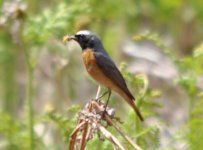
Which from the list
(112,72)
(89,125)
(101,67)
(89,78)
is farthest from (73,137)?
(89,78)

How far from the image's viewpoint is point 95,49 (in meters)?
4.93

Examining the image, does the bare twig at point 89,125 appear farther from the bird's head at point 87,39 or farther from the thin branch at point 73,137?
the bird's head at point 87,39

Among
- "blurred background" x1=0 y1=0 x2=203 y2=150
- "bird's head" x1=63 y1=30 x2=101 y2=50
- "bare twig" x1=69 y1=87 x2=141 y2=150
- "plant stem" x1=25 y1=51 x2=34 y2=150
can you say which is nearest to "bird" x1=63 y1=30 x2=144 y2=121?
"bird's head" x1=63 y1=30 x2=101 y2=50

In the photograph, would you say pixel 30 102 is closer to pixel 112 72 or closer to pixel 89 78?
pixel 89 78

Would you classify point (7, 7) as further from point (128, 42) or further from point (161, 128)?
point (128, 42)

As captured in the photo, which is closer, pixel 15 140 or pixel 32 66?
pixel 32 66

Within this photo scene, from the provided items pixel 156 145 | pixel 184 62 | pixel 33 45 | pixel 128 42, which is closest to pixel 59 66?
pixel 33 45

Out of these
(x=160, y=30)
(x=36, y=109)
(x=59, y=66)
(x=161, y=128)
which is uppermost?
(x=160, y=30)

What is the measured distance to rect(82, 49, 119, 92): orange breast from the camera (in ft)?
15.7

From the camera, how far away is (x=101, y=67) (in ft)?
15.9

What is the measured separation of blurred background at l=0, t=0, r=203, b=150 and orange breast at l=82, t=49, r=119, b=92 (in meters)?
0.17

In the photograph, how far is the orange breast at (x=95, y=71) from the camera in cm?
479

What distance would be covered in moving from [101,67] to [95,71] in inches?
2.0

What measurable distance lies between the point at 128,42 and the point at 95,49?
180 inches
